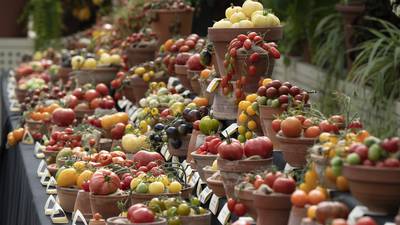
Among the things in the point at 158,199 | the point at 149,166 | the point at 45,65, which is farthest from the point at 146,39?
the point at 158,199

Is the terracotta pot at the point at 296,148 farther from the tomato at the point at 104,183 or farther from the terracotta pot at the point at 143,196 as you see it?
the tomato at the point at 104,183

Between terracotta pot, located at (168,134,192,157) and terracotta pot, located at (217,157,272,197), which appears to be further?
terracotta pot, located at (168,134,192,157)

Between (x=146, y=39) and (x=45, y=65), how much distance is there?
1922mm

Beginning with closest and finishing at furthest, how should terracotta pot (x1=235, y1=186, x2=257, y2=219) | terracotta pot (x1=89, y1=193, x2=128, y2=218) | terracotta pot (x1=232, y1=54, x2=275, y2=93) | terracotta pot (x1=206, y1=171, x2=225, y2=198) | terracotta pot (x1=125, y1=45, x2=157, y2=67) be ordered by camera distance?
terracotta pot (x1=235, y1=186, x2=257, y2=219)
terracotta pot (x1=206, y1=171, x2=225, y2=198)
terracotta pot (x1=89, y1=193, x2=128, y2=218)
terracotta pot (x1=232, y1=54, x2=275, y2=93)
terracotta pot (x1=125, y1=45, x2=157, y2=67)

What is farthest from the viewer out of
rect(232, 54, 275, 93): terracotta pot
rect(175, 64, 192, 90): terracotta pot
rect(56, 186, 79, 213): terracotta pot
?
rect(175, 64, 192, 90): terracotta pot

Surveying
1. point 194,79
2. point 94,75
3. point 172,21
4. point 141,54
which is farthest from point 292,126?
point 94,75

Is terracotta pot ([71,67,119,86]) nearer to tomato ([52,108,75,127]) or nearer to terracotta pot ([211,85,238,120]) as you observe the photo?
tomato ([52,108,75,127])

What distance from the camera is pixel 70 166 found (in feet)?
13.8

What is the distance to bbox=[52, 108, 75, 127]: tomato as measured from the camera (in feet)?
18.0

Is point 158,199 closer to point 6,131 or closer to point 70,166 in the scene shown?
point 70,166

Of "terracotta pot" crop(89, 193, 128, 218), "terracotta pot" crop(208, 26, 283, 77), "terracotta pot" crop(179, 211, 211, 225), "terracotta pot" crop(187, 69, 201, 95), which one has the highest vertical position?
"terracotta pot" crop(208, 26, 283, 77)

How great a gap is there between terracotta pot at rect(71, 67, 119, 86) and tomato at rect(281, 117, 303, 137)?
10.8ft

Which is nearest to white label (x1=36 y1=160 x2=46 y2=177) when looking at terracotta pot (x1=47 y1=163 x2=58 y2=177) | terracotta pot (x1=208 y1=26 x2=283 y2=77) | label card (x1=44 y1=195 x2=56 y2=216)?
terracotta pot (x1=47 y1=163 x2=58 y2=177)

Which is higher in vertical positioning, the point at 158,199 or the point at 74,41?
the point at 158,199
